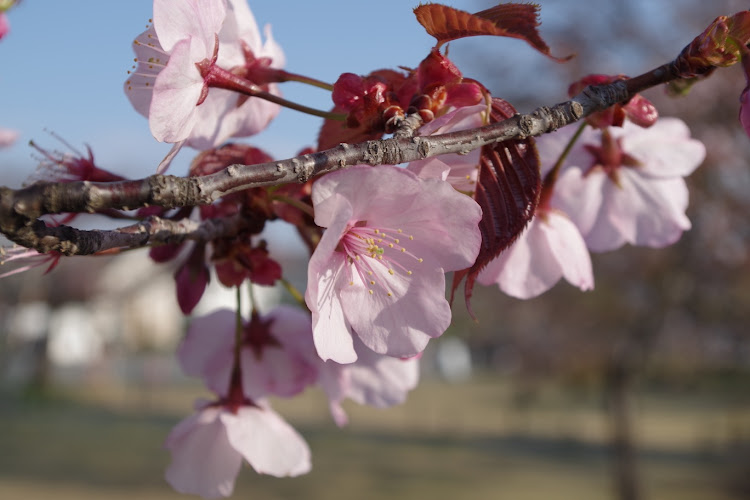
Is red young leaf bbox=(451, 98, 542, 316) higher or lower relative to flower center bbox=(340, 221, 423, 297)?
higher

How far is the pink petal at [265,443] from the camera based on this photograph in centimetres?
64

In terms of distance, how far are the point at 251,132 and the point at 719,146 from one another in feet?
18.2

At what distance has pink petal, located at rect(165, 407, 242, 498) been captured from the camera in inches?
25.5

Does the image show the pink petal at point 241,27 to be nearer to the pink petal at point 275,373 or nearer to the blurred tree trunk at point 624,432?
the pink petal at point 275,373

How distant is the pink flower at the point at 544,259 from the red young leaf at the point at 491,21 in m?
0.20

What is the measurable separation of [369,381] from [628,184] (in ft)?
1.19

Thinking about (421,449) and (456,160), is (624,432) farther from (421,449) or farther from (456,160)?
(456,160)

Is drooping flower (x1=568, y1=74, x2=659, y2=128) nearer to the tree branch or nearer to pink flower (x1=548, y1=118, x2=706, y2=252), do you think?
the tree branch

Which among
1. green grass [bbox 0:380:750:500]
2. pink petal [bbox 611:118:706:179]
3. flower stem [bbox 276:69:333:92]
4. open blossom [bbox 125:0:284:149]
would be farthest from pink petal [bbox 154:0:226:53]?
green grass [bbox 0:380:750:500]

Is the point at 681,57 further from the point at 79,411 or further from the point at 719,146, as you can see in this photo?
the point at 79,411

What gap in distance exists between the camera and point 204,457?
655 mm

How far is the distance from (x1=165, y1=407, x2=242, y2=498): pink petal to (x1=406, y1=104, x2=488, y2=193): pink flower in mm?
351

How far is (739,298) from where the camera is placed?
5711 millimetres

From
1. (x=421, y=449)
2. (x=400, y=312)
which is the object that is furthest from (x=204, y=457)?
(x=421, y=449)
